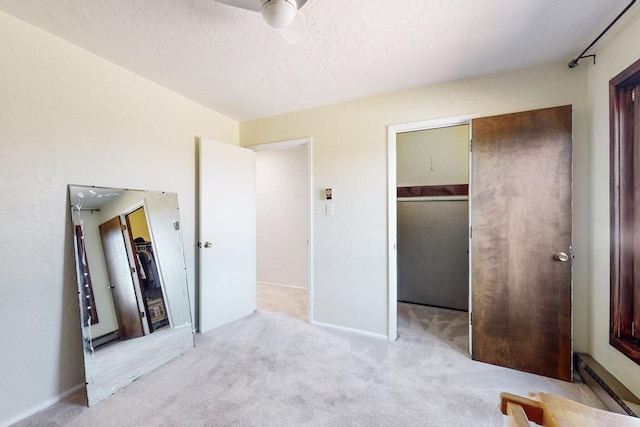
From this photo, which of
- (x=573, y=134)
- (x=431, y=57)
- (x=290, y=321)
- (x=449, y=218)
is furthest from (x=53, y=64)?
(x=449, y=218)

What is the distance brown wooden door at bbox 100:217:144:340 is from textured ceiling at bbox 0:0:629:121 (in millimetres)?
1359

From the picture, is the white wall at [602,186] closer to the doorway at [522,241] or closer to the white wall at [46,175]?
the doorway at [522,241]

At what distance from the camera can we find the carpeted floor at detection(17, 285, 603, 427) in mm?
1638

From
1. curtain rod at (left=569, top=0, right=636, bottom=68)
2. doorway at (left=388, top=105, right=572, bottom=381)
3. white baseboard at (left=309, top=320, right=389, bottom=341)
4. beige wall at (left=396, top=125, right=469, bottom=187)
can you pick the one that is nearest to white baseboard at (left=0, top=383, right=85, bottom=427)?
white baseboard at (left=309, top=320, right=389, bottom=341)

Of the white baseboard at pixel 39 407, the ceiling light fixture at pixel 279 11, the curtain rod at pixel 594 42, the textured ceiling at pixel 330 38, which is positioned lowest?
the white baseboard at pixel 39 407

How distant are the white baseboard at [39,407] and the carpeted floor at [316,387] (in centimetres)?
4

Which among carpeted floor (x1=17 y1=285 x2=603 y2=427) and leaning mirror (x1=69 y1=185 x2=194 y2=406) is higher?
leaning mirror (x1=69 y1=185 x2=194 y2=406)

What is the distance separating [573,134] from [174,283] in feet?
12.0

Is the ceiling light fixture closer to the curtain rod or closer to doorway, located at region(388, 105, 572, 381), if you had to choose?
doorway, located at region(388, 105, 572, 381)

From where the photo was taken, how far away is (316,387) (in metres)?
1.92

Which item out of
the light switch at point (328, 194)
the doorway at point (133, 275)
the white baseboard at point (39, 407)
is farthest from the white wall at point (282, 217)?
the white baseboard at point (39, 407)

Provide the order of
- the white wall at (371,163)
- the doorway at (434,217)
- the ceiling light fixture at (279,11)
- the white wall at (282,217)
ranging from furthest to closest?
the white wall at (282,217) < the doorway at (434,217) < the white wall at (371,163) < the ceiling light fixture at (279,11)

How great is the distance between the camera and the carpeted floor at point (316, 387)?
1638 millimetres

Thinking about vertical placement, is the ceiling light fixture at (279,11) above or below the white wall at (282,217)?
above
